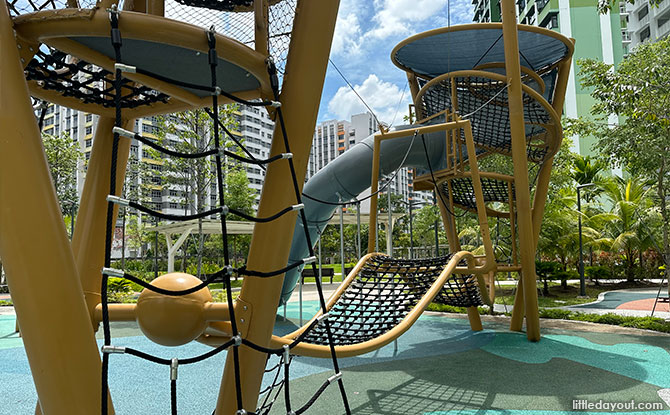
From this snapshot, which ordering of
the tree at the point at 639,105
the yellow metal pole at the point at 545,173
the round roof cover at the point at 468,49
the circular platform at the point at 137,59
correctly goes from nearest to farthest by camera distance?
the circular platform at the point at 137,59 < the round roof cover at the point at 468,49 < the yellow metal pole at the point at 545,173 < the tree at the point at 639,105

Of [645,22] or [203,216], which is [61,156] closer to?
[203,216]

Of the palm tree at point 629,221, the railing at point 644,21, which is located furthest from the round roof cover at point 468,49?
the railing at point 644,21

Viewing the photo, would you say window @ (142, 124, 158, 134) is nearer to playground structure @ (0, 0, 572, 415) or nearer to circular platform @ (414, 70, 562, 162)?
circular platform @ (414, 70, 562, 162)

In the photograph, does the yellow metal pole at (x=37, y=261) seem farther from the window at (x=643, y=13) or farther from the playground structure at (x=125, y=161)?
the window at (x=643, y=13)

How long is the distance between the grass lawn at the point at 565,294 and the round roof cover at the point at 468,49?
5.71 metres

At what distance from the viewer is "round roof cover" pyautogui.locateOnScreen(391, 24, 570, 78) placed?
23.5 feet

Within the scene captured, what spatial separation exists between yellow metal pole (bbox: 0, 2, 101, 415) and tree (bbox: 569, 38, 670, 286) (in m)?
8.19

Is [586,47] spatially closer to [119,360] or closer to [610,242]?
[610,242]

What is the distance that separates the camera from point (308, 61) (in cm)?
164

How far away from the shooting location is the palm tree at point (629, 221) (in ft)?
64.3

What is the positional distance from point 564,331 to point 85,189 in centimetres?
798

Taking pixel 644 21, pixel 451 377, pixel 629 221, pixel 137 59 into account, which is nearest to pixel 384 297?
pixel 451 377

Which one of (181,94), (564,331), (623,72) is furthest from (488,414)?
(623,72)

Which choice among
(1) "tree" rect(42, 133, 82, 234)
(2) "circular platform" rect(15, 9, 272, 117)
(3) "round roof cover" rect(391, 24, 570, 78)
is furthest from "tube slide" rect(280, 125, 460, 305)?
(1) "tree" rect(42, 133, 82, 234)
